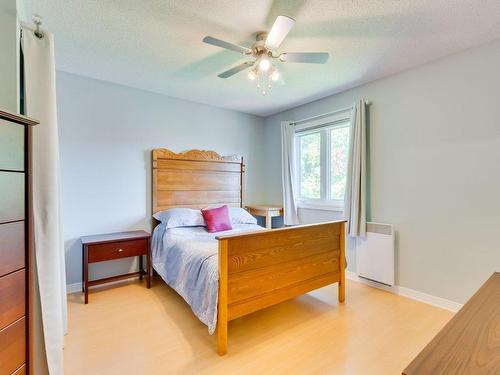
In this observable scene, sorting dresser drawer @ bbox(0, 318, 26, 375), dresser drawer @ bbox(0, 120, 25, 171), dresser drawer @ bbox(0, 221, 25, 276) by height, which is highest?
dresser drawer @ bbox(0, 120, 25, 171)

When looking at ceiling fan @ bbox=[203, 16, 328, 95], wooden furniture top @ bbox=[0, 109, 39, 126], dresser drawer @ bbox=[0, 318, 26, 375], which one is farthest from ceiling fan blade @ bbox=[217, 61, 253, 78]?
dresser drawer @ bbox=[0, 318, 26, 375]

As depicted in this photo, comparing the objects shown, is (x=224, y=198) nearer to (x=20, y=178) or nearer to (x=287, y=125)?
(x=287, y=125)

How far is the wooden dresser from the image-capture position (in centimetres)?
110

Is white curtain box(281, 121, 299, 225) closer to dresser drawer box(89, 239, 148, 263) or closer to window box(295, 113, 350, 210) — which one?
window box(295, 113, 350, 210)

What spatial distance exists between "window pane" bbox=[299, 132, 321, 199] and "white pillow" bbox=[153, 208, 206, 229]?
170 cm

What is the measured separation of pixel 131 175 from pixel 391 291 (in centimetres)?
341

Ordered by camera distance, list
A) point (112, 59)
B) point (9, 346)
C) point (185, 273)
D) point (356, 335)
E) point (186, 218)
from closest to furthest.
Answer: point (9, 346) < point (356, 335) < point (185, 273) < point (112, 59) < point (186, 218)

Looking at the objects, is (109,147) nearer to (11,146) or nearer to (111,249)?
(111,249)

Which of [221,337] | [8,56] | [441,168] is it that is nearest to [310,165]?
[441,168]

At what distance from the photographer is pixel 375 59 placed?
8.27ft

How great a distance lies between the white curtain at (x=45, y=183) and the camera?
1.48 m

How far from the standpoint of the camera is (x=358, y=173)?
303cm

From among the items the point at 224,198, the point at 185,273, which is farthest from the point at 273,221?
the point at 185,273

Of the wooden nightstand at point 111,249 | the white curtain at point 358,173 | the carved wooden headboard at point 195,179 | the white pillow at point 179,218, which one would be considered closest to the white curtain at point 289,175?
the carved wooden headboard at point 195,179
